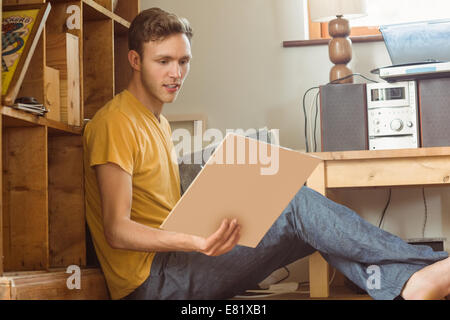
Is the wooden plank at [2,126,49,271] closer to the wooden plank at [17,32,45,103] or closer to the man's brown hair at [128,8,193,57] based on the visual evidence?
the wooden plank at [17,32,45,103]

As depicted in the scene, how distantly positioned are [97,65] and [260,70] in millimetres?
836

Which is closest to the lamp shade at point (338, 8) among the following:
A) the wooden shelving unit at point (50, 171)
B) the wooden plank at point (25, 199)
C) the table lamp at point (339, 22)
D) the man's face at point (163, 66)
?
the table lamp at point (339, 22)

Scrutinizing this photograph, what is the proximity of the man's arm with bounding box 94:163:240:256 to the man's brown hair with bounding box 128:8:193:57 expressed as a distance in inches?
14.8

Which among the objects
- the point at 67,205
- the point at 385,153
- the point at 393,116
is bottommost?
the point at 67,205

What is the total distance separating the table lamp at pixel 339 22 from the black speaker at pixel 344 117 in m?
0.13

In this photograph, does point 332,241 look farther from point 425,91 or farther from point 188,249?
point 425,91

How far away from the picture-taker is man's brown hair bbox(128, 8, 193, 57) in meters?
1.61

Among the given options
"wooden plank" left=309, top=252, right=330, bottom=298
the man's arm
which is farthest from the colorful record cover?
"wooden plank" left=309, top=252, right=330, bottom=298

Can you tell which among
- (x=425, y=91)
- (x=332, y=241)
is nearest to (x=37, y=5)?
(x=332, y=241)

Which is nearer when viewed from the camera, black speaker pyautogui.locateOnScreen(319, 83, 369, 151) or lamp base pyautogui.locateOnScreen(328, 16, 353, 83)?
black speaker pyautogui.locateOnScreen(319, 83, 369, 151)

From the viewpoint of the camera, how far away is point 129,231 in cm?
135

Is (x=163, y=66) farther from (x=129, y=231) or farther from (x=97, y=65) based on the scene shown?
(x=129, y=231)

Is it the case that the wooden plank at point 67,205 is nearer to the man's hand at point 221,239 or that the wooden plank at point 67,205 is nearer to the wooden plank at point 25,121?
the wooden plank at point 25,121

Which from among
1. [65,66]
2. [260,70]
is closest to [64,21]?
[65,66]
